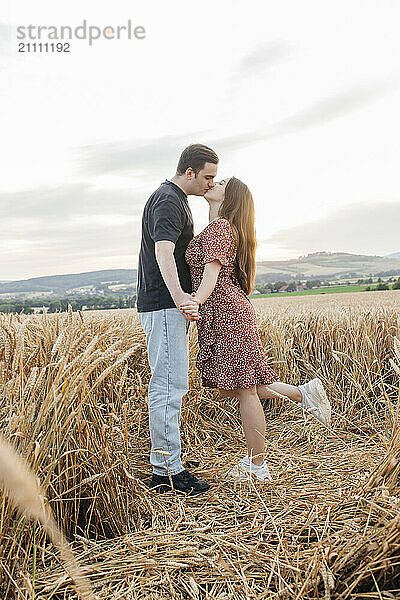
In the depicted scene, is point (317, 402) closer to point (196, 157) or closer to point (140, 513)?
point (140, 513)

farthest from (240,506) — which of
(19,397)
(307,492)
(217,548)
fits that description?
(19,397)

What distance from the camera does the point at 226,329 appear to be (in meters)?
2.70

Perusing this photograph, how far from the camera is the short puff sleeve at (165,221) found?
242cm

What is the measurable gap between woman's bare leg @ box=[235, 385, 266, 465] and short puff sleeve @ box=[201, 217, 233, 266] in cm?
69

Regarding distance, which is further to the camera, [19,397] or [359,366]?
[359,366]

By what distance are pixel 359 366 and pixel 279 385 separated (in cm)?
93

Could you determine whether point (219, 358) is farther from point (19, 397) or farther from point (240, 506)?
point (19, 397)

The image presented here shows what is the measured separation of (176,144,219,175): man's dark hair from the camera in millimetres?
2572

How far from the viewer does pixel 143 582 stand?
1.61 m

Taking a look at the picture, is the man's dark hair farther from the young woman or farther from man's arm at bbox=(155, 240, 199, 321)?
man's arm at bbox=(155, 240, 199, 321)

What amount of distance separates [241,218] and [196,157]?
0.40 meters

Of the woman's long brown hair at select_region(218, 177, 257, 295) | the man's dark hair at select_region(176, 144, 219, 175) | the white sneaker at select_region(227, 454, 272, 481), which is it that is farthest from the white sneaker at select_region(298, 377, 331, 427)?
the man's dark hair at select_region(176, 144, 219, 175)

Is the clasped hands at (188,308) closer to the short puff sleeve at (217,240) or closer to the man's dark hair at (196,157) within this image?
the short puff sleeve at (217,240)

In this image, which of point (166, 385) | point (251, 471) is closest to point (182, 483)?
point (251, 471)
